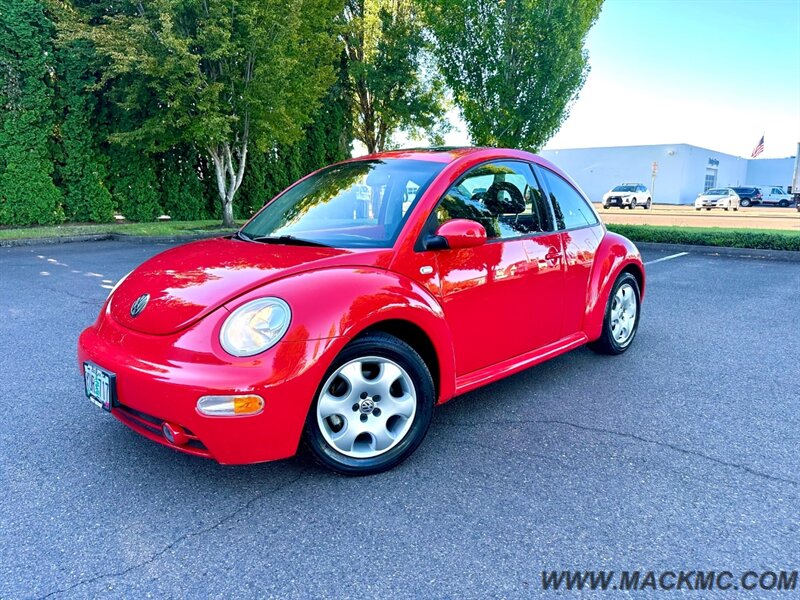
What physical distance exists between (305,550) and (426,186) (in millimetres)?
1968

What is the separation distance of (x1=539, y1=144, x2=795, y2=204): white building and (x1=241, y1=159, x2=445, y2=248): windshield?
50.1m

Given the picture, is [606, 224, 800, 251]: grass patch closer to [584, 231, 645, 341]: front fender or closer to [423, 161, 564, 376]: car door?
[584, 231, 645, 341]: front fender

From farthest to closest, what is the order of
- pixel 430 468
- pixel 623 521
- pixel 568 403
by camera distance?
pixel 568 403 < pixel 430 468 < pixel 623 521

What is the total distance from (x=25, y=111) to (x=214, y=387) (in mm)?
16024

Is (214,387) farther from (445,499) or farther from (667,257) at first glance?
(667,257)

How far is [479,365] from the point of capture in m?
3.27

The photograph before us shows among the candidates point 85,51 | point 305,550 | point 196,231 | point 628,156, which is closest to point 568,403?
point 305,550

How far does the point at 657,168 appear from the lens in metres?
51.1

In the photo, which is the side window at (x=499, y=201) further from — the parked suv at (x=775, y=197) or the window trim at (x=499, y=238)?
the parked suv at (x=775, y=197)

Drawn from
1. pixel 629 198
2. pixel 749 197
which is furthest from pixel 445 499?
pixel 749 197

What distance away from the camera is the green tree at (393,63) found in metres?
20.2

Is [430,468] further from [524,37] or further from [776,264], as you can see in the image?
[524,37]

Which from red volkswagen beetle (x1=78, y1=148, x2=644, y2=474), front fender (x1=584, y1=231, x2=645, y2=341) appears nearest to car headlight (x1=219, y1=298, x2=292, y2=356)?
red volkswagen beetle (x1=78, y1=148, x2=644, y2=474)

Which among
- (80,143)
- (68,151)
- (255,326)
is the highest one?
(80,143)
